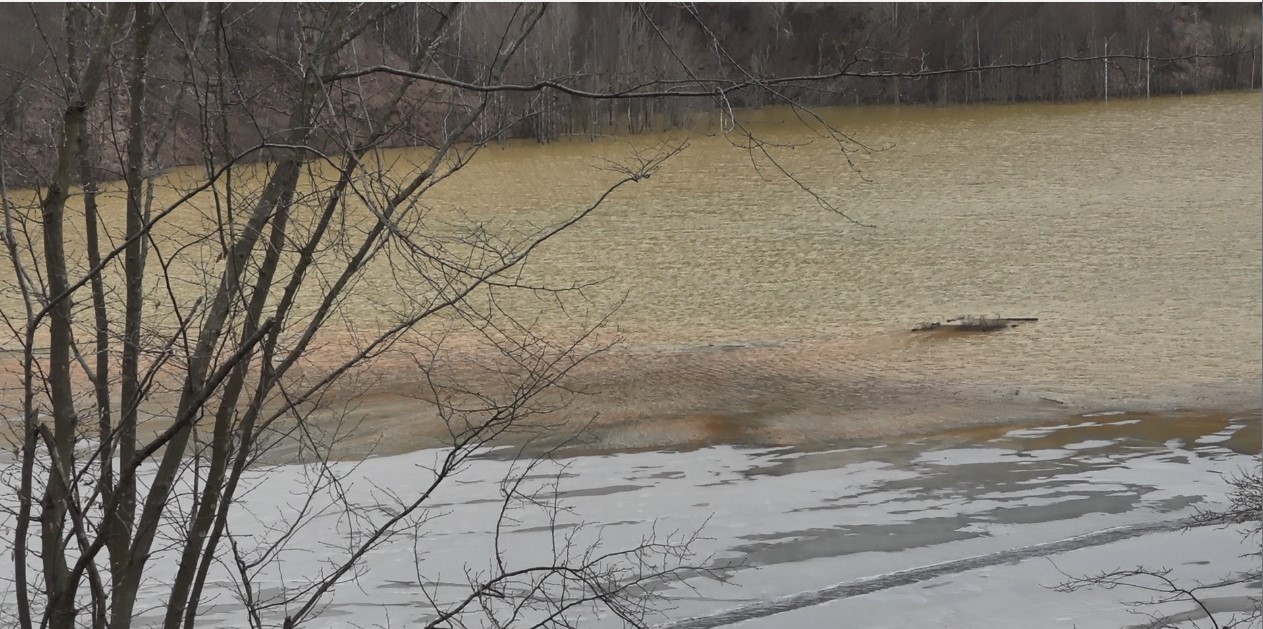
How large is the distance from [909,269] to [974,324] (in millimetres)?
3758

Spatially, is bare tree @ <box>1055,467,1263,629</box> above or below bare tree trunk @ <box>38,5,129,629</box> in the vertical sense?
below

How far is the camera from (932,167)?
26.0m

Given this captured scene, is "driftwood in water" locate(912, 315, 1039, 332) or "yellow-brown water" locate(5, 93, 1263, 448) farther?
"driftwood in water" locate(912, 315, 1039, 332)

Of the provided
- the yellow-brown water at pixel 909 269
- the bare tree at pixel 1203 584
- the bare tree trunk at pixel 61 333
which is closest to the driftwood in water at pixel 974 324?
the yellow-brown water at pixel 909 269

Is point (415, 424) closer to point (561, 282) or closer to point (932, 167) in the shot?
point (561, 282)

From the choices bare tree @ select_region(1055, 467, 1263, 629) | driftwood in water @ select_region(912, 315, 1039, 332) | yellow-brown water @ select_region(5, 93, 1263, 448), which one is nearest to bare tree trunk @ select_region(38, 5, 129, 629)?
yellow-brown water @ select_region(5, 93, 1263, 448)

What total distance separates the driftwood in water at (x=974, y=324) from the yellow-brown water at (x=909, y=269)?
22 cm

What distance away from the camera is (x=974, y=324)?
14648 mm

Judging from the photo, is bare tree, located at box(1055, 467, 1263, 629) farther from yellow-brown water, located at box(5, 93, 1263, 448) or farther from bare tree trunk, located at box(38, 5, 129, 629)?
bare tree trunk, located at box(38, 5, 129, 629)

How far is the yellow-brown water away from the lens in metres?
11.5

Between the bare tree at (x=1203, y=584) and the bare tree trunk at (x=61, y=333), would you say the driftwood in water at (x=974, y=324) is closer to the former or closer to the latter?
the bare tree at (x=1203, y=584)

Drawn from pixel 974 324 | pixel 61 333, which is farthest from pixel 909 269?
pixel 61 333

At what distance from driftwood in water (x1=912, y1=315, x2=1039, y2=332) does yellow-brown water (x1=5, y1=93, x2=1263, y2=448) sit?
0.22m

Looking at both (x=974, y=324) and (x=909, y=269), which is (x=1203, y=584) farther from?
(x=909, y=269)
